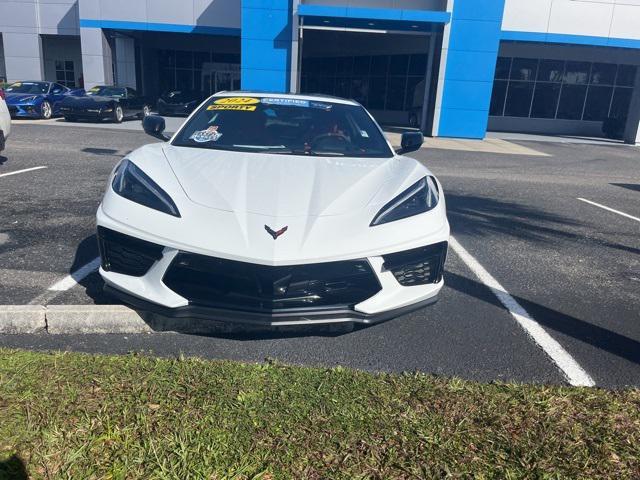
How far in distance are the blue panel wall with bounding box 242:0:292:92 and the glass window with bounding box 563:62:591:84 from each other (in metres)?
16.6

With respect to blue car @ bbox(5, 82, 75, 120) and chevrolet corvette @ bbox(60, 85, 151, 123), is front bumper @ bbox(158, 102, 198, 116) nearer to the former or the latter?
chevrolet corvette @ bbox(60, 85, 151, 123)

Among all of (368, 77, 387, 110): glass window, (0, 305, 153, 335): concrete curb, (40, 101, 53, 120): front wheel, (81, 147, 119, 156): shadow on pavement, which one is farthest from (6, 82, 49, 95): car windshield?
(0, 305, 153, 335): concrete curb

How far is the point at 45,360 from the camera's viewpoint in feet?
8.96

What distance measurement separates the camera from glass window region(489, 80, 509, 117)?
2791 centimetres

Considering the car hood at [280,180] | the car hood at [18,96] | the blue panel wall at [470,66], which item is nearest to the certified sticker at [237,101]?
the car hood at [280,180]

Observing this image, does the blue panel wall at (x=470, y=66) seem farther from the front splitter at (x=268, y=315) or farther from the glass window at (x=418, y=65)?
the front splitter at (x=268, y=315)

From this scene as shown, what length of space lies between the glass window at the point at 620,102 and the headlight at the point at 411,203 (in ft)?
97.0

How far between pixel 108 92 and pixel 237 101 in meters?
17.1

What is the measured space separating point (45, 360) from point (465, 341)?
247cm

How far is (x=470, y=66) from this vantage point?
65.7ft

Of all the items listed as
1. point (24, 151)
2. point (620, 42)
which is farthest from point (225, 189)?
point (620, 42)

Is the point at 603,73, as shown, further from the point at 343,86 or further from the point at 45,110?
the point at 45,110

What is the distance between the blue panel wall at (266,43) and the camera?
19734 mm

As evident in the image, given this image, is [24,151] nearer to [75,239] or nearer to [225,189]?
[75,239]
